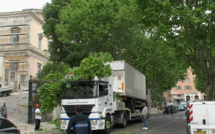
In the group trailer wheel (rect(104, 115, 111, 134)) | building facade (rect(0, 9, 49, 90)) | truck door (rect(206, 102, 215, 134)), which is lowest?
trailer wheel (rect(104, 115, 111, 134))

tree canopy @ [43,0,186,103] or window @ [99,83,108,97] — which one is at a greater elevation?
tree canopy @ [43,0,186,103]

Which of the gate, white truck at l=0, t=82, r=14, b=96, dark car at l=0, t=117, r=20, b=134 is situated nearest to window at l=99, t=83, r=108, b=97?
dark car at l=0, t=117, r=20, b=134

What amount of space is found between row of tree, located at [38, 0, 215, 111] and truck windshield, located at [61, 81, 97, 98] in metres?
6.10

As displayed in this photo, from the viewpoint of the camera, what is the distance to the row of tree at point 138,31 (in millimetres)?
16531

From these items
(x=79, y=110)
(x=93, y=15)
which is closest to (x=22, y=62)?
(x=93, y=15)

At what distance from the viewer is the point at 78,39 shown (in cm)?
2584

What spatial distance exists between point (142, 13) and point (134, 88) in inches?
217

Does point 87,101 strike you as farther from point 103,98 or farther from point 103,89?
point 103,89

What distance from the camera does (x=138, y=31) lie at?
25.6 m

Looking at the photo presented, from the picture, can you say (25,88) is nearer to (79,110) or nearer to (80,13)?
(80,13)

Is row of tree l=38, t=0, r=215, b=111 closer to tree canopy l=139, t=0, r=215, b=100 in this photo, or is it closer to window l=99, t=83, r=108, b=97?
tree canopy l=139, t=0, r=215, b=100

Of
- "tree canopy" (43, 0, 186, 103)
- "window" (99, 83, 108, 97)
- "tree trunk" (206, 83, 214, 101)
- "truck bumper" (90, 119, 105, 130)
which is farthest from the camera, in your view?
"tree trunk" (206, 83, 214, 101)

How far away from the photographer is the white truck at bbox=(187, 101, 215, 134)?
11.4 m

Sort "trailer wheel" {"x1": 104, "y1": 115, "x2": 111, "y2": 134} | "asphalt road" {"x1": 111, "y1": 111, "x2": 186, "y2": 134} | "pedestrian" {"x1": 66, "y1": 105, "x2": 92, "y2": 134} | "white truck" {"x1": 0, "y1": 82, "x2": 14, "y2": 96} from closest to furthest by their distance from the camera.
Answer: "pedestrian" {"x1": 66, "y1": 105, "x2": 92, "y2": 134} → "trailer wheel" {"x1": 104, "y1": 115, "x2": 111, "y2": 134} → "asphalt road" {"x1": 111, "y1": 111, "x2": 186, "y2": 134} → "white truck" {"x1": 0, "y1": 82, "x2": 14, "y2": 96}
